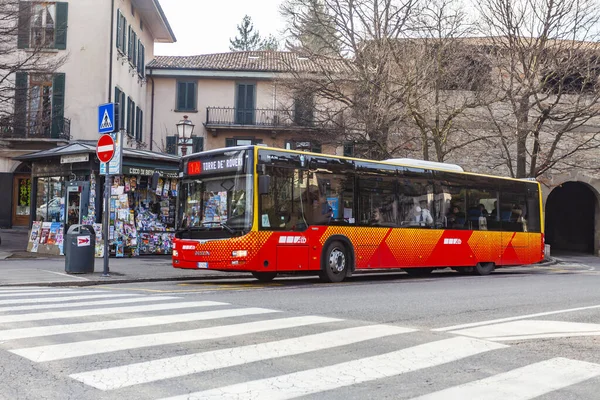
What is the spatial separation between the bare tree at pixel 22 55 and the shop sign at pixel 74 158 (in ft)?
10.5

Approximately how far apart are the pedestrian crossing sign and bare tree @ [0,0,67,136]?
1000cm

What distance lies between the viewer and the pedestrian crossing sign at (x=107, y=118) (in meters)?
14.9

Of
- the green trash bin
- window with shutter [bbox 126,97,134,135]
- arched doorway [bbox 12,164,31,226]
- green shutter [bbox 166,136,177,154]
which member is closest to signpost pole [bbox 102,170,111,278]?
the green trash bin

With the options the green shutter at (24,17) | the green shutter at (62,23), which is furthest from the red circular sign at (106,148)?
the green shutter at (62,23)

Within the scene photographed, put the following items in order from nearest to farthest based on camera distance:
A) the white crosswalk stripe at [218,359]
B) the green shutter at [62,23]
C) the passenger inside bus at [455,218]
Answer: the white crosswalk stripe at [218,359] → the passenger inside bus at [455,218] → the green shutter at [62,23]

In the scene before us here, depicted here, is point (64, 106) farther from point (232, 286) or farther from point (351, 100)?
point (232, 286)

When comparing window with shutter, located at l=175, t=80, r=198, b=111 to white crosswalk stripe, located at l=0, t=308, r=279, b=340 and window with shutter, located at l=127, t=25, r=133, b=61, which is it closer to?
window with shutter, located at l=127, t=25, r=133, b=61

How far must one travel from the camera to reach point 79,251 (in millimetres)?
15375

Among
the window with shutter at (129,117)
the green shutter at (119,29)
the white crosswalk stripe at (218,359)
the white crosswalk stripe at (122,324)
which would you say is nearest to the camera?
the white crosswalk stripe at (218,359)

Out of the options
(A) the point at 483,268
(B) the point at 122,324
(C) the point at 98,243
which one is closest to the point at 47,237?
(C) the point at 98,243

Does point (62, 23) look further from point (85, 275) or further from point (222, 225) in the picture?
point (222, 225)

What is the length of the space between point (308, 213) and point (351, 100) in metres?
14.3

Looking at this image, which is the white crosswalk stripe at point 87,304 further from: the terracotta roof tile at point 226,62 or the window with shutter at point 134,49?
the window with shutter at point 134,49

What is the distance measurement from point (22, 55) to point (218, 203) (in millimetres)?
18649
